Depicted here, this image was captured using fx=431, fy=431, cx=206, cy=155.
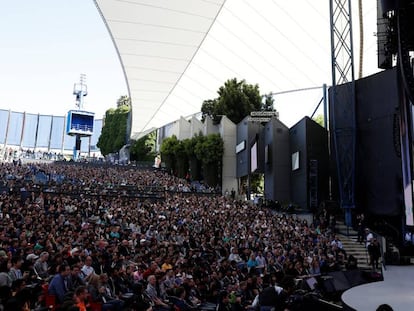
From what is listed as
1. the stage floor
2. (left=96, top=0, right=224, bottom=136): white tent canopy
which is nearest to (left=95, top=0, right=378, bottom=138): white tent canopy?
(left=96, top=0, right=224, bottom=136): white tent canopy

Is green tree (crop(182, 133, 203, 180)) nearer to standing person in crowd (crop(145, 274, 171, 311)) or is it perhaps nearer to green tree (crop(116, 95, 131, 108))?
standing person in crowd (crop(145, 274, 171, 311))

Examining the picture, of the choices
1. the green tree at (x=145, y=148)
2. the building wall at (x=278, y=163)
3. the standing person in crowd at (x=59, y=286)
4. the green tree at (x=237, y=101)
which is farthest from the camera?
the green tree at (x=145, y=148)

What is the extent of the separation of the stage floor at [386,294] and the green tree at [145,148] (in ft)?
173

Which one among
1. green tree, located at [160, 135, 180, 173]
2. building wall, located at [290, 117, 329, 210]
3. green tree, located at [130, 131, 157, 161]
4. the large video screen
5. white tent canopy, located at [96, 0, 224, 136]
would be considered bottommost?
building wall, located at [290, 117, 329, 210]

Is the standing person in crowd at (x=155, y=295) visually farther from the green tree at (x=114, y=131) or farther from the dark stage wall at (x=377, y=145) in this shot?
the green tree at (x=114, y=131)

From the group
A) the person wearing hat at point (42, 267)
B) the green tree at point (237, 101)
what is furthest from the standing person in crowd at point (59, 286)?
the green tree at point (237, 101)

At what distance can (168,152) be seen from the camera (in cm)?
4716

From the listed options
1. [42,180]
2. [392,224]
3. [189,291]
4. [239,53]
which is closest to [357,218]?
[392,224]

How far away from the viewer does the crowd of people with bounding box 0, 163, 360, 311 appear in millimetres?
7227

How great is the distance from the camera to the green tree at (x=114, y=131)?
250ft

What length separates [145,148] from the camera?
6438 centimetres

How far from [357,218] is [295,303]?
15.0m

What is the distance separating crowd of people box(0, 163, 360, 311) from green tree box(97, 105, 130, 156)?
52240 mm

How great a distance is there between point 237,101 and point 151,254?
104 feet
